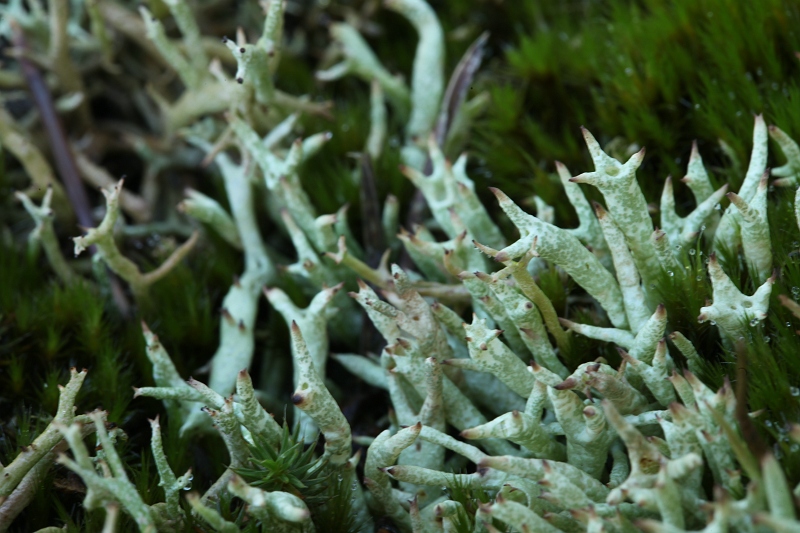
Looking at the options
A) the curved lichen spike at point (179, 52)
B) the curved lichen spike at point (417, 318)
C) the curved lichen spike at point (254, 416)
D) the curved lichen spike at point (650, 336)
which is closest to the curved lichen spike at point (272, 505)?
the curved lichen spike at point (254, 416)

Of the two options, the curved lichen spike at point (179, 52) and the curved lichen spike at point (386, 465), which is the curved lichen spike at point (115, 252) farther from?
the curved lichen spike at point (386, 465)

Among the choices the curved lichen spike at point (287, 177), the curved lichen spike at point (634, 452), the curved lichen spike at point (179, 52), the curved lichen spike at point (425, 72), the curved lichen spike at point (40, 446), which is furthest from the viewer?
the curved lichen spike at point (425, 72)

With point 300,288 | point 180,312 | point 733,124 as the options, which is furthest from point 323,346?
point 733,124

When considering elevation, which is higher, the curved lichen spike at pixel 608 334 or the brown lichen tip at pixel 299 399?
the brown lichen tip at pixel 299 399

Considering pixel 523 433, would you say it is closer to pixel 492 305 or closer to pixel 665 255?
pixel 492 305

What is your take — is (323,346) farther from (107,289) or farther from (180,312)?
(107,289)

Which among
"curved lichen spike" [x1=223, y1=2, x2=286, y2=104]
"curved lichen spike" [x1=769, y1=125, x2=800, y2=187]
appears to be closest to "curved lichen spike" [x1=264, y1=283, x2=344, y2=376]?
"curved lichen spike" [x1=223, y1=2, x2=286, y2=104]

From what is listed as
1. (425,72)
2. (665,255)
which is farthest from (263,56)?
(665,255)
